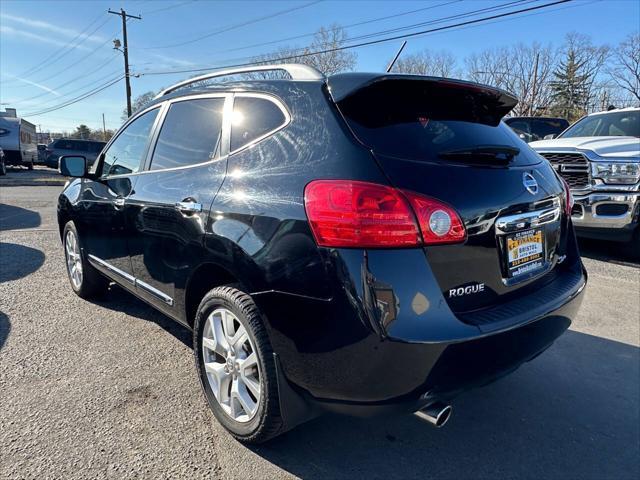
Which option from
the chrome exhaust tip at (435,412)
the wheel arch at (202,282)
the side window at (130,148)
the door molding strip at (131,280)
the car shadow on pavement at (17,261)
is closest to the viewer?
the chrome exhaust tip at (435,412)

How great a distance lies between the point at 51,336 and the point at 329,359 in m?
2.68

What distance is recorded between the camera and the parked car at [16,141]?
22.5 metres

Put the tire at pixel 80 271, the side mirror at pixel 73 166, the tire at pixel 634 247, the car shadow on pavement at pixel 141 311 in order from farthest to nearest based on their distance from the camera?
the tire at pixel 634 247
the tire at pixel 80 271
the side mirror at pixel 73 166
the car shadow on pavement at pixel 141 311

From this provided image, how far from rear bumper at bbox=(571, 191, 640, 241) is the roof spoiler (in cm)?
427

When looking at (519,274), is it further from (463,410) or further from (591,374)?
(591,374)

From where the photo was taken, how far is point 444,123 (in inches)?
86.0

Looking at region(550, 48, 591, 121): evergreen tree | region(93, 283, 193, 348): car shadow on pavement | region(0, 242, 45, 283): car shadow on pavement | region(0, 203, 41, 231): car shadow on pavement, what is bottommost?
region(0, 203, 41, 231): car shadow on pavement

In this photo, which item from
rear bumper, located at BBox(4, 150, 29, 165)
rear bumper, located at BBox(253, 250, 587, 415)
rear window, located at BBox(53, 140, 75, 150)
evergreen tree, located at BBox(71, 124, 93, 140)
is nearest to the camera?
rear bumper, located at BBox(253, 250, 587, 415)

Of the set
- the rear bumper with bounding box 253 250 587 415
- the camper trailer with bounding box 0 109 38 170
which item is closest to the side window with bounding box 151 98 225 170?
the rear bumper with bounding box 253 250 587 415

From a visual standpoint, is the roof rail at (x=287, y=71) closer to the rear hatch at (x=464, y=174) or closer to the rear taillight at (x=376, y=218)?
the rear hatch at (x=464, y=174)

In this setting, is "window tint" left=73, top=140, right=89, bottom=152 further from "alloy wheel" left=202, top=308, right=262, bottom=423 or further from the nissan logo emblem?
the nissan logo emblem

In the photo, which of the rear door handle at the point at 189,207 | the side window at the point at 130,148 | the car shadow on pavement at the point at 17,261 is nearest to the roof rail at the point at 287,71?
the side window at the point at 130,148

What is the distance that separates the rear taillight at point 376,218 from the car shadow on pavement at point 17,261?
4.48m

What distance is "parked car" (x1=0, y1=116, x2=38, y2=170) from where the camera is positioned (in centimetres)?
2252
